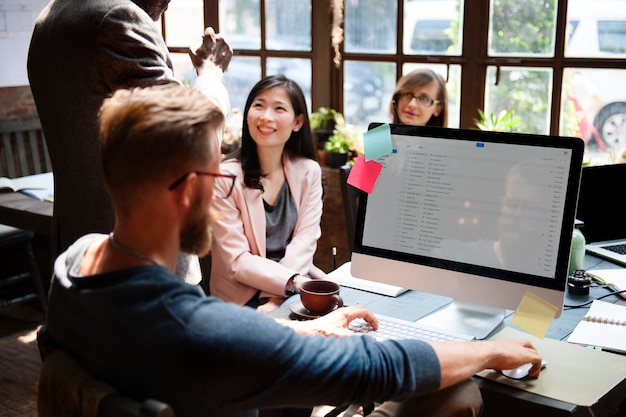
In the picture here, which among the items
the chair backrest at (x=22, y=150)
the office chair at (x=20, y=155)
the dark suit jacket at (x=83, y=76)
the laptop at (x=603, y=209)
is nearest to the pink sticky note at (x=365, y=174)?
the dark suit jacket at (x=83, y=76)

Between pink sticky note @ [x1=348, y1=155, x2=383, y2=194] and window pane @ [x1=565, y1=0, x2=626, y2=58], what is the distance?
177cm

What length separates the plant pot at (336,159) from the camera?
3717 mm

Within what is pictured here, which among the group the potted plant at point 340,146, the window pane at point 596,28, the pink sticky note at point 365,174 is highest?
the window pane at point 596,28

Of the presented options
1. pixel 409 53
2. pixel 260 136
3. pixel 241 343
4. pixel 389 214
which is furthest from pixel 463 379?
pixel 409 53

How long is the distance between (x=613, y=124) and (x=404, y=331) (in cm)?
194

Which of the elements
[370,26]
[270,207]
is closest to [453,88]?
[370,26]

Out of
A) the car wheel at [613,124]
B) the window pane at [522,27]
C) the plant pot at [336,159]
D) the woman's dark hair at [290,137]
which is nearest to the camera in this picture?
the woman's dark hair at [290,137]

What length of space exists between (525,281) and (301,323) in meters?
0.51

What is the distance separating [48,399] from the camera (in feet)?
3.61

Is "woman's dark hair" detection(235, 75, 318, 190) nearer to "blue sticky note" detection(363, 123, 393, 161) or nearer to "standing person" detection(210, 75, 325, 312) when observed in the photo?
"standing person" detection(210, 75, 325, 312)

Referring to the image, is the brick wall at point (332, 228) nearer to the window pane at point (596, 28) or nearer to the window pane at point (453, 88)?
the window pane at point (453, 88)

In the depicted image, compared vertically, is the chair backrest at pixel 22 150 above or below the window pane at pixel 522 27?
below

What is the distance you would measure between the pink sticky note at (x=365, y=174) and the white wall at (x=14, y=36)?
2888mm

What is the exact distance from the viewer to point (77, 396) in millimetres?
1036
